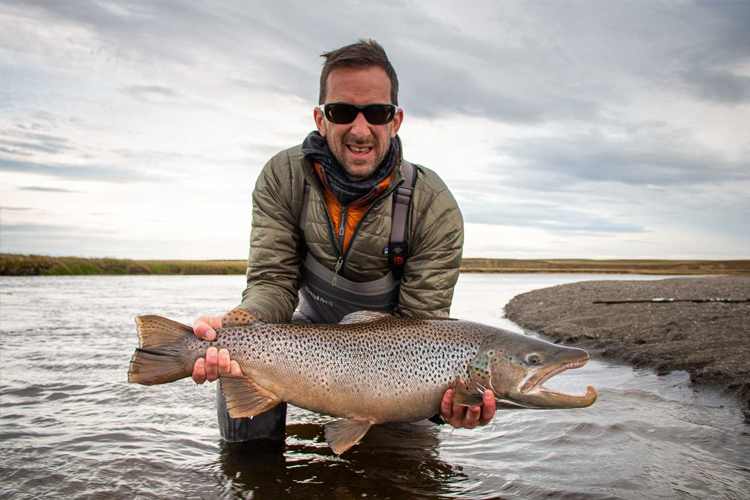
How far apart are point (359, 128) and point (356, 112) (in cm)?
12

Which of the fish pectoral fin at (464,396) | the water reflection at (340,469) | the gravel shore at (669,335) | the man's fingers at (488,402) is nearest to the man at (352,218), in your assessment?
the water reflection at (340,469)

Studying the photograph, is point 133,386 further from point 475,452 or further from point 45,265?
point 45,265

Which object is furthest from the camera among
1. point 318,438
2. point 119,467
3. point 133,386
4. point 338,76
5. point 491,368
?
point 133,386

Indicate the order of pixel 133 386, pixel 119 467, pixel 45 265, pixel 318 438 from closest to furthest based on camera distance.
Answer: pixel 119 467
pixel 318 438
pixel 133 386
pixel 45 265

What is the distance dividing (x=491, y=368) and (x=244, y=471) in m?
1.80

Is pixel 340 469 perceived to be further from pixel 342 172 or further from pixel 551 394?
pixel 342 172

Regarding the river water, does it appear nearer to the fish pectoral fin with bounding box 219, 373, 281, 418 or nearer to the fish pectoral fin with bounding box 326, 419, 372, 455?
the fish pectoral fin with bounding box 326, 419, 372, 455

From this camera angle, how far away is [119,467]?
367 cm

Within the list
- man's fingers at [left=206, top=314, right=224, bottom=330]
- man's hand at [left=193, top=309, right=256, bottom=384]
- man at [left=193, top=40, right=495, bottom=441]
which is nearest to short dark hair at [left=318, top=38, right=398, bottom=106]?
man at [left=193, top=40, right=495, bottom=441]

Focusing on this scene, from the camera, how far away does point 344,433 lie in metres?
3.33

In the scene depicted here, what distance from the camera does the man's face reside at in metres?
3.91

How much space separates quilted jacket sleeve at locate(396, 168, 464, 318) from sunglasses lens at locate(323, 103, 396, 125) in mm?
596

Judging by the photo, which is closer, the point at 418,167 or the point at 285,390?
the point at 285,390

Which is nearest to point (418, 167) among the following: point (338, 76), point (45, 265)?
point (338, 76)
